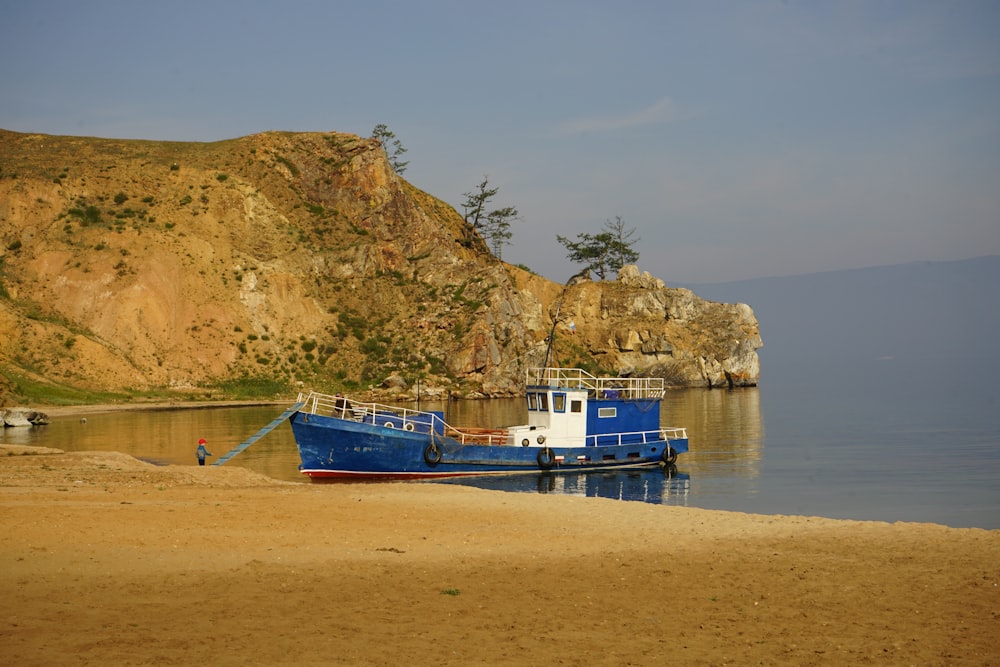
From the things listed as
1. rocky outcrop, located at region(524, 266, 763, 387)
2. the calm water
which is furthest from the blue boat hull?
rocky outcrop, located at region(524, 266, 763, 387)

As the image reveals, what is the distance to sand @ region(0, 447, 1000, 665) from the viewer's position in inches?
584

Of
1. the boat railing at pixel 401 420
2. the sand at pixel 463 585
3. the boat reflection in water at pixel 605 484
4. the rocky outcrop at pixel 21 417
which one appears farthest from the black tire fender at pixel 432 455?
the rocky outcrop at pixel 21 417

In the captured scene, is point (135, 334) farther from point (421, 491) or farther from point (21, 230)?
point (421, 491)

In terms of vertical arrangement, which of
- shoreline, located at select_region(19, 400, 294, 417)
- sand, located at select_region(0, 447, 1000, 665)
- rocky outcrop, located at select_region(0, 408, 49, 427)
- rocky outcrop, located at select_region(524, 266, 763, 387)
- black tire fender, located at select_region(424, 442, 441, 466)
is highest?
rocky outcrop, located at select_region(524, 266, 763, 387)

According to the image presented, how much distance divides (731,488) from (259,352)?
239 feet

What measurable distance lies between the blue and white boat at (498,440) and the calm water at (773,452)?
50.2 inches

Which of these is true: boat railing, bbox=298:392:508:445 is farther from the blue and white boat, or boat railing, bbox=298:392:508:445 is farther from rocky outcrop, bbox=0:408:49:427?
rocky outcrop, bbox=0:408:49:427

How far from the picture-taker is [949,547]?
23516 mm

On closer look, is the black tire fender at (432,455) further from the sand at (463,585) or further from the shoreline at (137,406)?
the shoreline at (137,406)

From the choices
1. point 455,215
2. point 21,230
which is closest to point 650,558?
point 21,230

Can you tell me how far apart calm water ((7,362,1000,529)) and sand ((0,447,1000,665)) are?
12503mm

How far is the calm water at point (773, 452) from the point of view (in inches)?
1596

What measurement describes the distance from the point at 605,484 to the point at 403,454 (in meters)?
9.32

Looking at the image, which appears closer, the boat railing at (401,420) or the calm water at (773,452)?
the calm water at (773,452)
